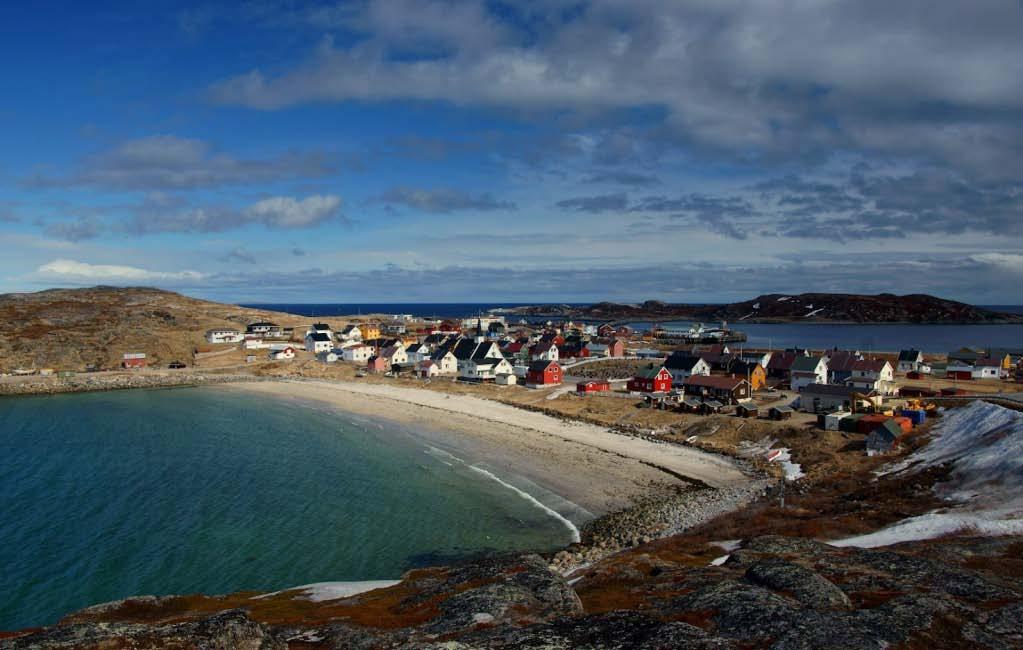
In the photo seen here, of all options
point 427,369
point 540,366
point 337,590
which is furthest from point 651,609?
point 427,369

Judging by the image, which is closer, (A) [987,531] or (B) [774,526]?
(A) [987,531]

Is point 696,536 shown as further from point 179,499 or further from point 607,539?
point 179,499

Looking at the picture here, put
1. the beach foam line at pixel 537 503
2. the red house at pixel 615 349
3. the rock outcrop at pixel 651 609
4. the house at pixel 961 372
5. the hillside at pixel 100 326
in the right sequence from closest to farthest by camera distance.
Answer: the rock outcrop at pixel 651 609
the beach foam line at pixel 537 503
the house at pixel 961 372
the red house at pixel 615 349
the hillside at pixel 100 326

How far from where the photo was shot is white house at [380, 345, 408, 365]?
4245 inches

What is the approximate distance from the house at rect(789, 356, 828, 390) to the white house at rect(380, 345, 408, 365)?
6386 centimetres

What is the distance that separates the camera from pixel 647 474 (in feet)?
148

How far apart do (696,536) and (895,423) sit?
2574 centimetres

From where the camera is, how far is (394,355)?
10881 centimetres

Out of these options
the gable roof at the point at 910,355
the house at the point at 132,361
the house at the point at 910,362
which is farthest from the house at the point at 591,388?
the house at the point at 132,361

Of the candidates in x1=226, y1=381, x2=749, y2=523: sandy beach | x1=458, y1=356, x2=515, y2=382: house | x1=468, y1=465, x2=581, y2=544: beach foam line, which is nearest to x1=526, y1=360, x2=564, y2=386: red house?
x1=458, y1=356, x2=515, y2=382: house

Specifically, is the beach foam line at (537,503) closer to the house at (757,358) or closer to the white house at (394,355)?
the house at (757,358)

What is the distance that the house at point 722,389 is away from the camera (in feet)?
206

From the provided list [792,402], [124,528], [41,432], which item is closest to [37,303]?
[41,432]

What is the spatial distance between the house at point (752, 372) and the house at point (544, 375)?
74.4 feet
